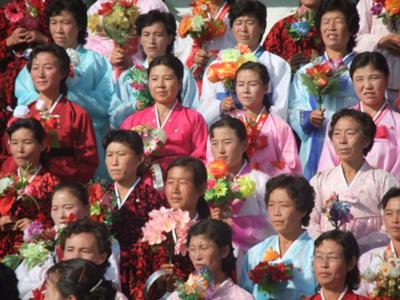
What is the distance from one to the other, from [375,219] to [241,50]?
2030 millimetres

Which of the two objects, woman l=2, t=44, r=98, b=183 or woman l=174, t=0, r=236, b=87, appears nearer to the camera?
woman l=2, t=44, r=98, b=183

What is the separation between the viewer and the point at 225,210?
33.7ft

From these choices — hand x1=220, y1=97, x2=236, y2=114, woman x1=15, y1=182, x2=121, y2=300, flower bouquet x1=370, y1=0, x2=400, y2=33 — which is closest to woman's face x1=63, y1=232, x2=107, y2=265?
woman x1=15, y1=182, x2=121, y2=300

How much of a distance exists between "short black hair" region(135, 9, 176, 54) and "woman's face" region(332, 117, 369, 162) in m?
2.23

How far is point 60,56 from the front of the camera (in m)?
11.2

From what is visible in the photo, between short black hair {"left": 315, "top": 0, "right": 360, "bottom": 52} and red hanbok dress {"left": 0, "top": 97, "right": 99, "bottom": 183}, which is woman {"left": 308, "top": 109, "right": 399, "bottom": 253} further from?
red hanbok dress {"left": 0, "top": 97, "right": 99, "bottom": 183}

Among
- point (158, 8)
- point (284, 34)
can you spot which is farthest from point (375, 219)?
point (158, 8)

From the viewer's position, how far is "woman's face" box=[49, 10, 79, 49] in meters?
12.1

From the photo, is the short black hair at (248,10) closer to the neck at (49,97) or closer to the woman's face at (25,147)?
the neck at (49,97)

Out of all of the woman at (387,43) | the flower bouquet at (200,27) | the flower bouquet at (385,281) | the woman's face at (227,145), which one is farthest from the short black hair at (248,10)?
the flower bouquet at (385,281)

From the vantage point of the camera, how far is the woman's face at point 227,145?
1062 centimetres

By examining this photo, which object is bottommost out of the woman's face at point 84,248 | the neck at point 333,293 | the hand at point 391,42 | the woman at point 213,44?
the neck at point 333,293

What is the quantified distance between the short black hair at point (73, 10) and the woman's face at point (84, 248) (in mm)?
3031

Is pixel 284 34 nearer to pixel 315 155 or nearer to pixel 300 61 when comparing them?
pixel 300 61
